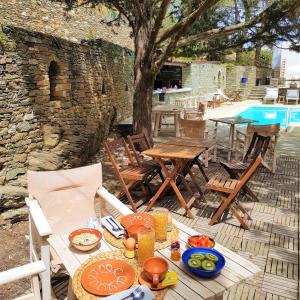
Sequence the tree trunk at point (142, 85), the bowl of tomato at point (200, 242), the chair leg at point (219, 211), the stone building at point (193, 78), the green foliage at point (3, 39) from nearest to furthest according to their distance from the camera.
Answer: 1. the bowl of tomato at point (200, 242)
2. the chair leg at point (219, 211)
3. the green foliage at point (3, 39)
4. the tree trunk at point (142, 85)
5. the stone building at point (193, 78)

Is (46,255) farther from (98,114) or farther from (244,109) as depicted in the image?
(244,109)

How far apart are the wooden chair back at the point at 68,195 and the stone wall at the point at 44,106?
1442 mm

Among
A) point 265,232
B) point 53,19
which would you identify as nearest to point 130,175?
point 265,232

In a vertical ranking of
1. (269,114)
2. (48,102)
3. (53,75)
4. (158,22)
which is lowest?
(269,114)

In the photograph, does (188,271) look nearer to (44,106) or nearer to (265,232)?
(265,232)

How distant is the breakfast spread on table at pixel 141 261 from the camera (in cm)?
156

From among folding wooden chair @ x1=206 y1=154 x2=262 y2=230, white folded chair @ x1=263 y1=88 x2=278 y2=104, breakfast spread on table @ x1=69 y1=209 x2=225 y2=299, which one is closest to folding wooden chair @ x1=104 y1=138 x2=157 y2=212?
folding wooden chair @ x1=206 y1=154 x2=262 y2=230

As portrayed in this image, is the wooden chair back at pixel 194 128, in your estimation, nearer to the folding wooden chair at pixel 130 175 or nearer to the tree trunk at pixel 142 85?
the tree trunk at pixel 142 85

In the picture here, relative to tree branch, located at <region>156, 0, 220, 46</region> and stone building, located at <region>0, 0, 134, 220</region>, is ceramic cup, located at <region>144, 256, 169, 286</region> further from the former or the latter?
tree branch, located at <region>156, 0, 220, 46</region>

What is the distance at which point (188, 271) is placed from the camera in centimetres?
170

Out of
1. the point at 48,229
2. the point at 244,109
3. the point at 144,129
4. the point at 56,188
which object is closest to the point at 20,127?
the point at 144,129

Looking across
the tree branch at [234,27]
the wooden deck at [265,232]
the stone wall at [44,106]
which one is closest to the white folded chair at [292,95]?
the stone wall at [44,106]

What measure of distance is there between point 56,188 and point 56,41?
4.54 m

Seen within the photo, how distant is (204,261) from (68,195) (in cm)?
156
